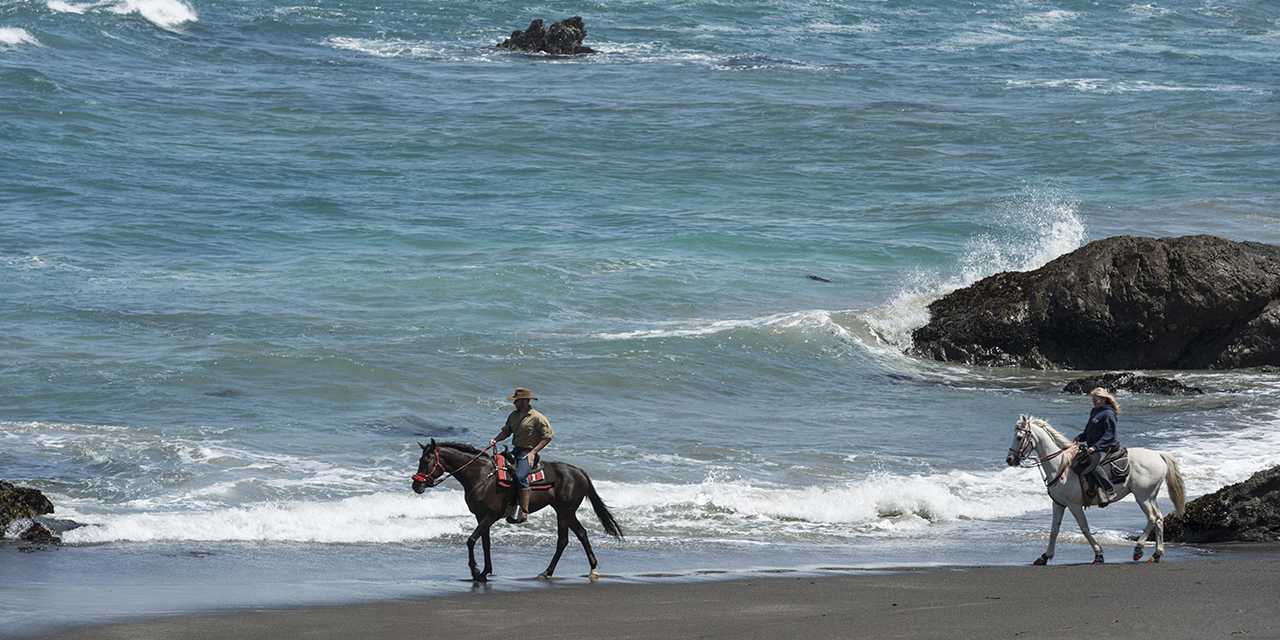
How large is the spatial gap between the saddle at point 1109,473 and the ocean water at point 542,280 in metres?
0.99

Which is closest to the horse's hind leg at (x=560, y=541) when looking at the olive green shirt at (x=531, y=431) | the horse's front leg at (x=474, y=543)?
the horse's front leg at (x=474, y=543)

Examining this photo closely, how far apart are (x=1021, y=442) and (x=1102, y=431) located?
773mm

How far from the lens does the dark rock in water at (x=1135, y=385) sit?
23.0m

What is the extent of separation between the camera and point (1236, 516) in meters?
15.7

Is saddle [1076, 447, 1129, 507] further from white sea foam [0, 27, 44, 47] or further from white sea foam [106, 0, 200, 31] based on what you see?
white sea foam [106, 0, 200, 31]

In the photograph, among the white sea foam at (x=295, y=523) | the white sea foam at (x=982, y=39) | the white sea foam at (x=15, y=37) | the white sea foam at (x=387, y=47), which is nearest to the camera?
the white sea foam at (x=295, y=523)

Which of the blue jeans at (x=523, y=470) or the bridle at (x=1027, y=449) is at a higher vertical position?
the bridle at (x=1027, y=449)

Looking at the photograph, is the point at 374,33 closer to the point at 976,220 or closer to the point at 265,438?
the point at 976,220

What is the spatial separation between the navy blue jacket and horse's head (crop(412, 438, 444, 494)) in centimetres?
583

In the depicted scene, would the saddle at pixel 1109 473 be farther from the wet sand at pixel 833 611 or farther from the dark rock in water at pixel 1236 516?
the dark rock in water at pixel 1236 516

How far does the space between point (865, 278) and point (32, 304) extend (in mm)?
15078

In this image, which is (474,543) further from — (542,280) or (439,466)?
(542,280)

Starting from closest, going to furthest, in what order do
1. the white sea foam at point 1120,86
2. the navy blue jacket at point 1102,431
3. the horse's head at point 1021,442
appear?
the horse's head at point 1021,442
the navy blue jacket at point 1102,431
the white sea foam at point 1120,86

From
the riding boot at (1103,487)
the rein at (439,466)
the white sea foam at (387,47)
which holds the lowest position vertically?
the riding boot at (1103,487)
